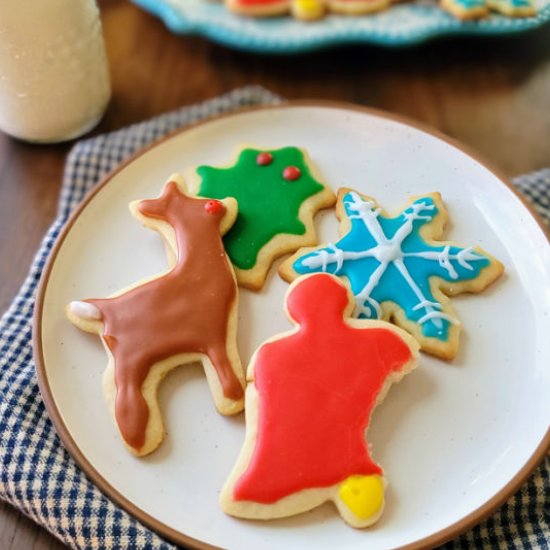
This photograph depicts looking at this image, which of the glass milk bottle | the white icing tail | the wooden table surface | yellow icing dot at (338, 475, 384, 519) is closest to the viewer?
yellow icing dot at (338, 475, 384, 519)

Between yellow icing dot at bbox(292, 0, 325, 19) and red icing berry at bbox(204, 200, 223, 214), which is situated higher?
yellow icing dot at bbox(292, 0, 325, 19)

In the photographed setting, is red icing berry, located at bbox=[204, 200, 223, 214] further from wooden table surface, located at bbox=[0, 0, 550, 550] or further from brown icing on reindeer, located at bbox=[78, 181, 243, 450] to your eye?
wooden table surface, located at bbox=[0, 0, 550, 550]

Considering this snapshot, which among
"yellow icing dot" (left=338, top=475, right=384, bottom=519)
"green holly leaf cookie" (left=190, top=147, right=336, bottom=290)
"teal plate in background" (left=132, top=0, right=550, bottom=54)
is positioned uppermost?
"teal plate in background" (left=132, top=0, right=550, bottom=54)

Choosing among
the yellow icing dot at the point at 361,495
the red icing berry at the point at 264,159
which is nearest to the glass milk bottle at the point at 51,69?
the red icing berry at the point at 264,159

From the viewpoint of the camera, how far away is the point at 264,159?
0.95 metres

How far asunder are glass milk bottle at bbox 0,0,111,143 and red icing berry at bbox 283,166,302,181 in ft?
1.07

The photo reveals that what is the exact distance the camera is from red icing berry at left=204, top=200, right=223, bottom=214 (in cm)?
87

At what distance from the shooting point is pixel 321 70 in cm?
120

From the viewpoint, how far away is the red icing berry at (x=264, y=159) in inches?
A: 37.3

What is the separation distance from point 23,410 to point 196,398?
7.0 inches

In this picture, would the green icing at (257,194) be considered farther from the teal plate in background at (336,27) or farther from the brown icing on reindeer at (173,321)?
the teal plate in background at (336,27)

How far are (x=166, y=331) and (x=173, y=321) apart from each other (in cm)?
1

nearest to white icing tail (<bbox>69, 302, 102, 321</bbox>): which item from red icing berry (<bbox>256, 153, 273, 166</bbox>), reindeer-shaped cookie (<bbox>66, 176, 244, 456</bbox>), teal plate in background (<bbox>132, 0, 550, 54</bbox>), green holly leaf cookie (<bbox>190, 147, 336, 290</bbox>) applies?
reindeer-shaped cookie (<bbox>66, 176, 244, 456</bbox>)

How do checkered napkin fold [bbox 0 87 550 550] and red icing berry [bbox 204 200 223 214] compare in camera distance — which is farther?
red icing berry [bbox 204 200 223 214]
